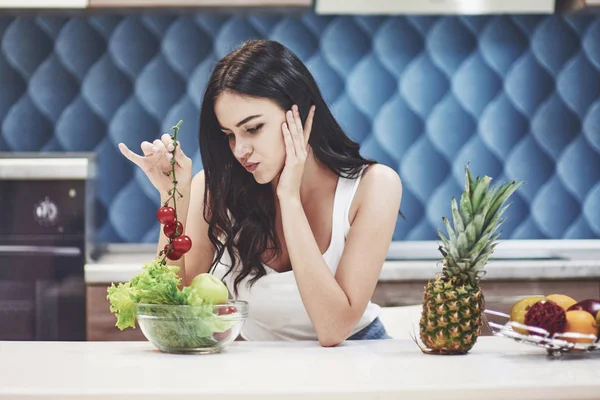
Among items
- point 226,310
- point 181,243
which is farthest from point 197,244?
point 226,310

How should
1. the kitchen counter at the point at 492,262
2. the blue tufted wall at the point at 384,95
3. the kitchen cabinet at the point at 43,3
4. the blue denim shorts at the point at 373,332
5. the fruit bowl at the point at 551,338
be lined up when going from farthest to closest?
the blue tufted wall at the point at 384,95, the kitchen cabinet at the point at 43,3, the kitchen counter at the point at 492,262, the blue denim shorts at the point at 373,332, the fruit bowl at the point at 551,338

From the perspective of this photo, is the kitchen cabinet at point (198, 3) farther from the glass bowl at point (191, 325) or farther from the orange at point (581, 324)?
the orange at point (581, 324)

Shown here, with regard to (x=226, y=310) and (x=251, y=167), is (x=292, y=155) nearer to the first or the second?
(x=251, y=167)

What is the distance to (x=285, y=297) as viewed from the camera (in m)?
2.17

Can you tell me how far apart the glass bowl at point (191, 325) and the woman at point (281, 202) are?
282mm

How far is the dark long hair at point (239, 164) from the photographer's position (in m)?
2.11

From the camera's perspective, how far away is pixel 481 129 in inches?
154

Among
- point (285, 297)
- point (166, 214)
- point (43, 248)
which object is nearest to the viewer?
point (166, 214)

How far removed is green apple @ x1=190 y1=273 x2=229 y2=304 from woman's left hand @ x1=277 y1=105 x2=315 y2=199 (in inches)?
16.3

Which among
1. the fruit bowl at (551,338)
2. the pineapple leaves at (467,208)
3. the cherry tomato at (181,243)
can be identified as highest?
the pineapple leaves at (467,208)

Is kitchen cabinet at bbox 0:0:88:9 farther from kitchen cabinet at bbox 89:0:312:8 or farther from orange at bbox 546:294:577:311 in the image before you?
orange at bbox 546:294:577:311

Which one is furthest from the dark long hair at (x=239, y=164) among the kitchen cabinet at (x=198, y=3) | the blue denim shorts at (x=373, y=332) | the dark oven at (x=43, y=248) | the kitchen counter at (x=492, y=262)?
the kitchen cabinet at (x=198, y=3)

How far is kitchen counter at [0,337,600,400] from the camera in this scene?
1.29 meters

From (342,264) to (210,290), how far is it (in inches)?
19.8
